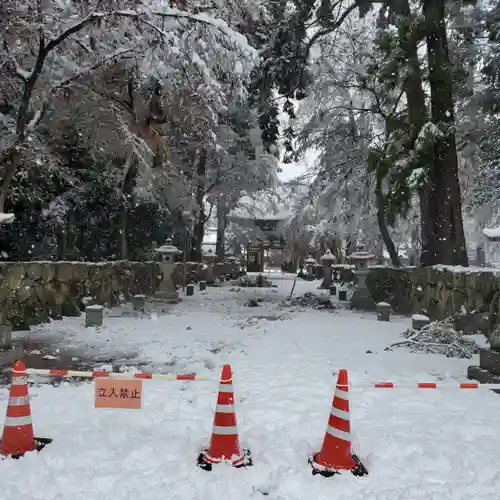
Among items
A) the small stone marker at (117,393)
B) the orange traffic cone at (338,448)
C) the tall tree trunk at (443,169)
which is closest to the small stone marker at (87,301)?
the small stone marker at (117,393)

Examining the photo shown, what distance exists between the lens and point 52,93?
35.5ft

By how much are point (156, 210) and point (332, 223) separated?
12.4 m

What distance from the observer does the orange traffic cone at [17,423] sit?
12.4 ft

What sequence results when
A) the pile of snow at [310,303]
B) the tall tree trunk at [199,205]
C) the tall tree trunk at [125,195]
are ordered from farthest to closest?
the tall tree trunk at [199,205] → the tall tree trunk at [125,195] → the pile of snow at [310,303]

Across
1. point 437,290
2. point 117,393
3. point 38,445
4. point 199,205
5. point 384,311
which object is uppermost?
point 199,205

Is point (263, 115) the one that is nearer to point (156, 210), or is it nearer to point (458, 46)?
point (458, 46)

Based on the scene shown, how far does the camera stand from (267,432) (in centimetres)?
443

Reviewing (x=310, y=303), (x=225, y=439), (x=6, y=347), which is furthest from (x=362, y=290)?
(x=225, y=439)

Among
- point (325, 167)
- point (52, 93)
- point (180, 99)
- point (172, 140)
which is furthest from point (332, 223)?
point (52, 93)

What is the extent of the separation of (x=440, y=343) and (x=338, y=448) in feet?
17.5

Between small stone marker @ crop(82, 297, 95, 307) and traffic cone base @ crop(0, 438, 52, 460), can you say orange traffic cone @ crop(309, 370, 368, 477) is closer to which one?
traffic cone base @ crop(0, 438, 52, 460)

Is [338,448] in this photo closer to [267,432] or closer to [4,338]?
[267,432]

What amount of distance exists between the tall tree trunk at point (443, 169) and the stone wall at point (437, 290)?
0.94 meters

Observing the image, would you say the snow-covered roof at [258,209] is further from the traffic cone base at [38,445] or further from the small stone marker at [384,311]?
the traffic cone base at [38,445]
